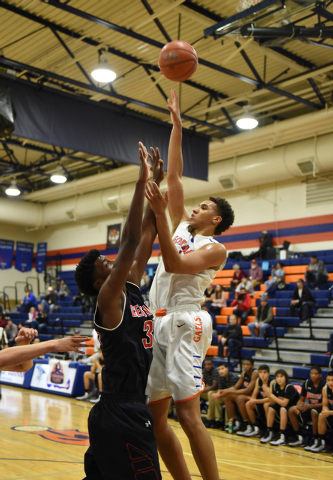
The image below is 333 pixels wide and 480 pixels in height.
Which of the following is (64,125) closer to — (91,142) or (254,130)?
(91,142)

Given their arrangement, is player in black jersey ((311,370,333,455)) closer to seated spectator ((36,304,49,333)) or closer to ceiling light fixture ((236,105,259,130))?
ceiling light fixture ((236,105,259,130))

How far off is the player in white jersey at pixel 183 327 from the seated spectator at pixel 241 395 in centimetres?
556

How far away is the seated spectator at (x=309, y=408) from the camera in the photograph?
7730 mm

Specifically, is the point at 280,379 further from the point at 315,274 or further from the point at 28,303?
the point at 28,303

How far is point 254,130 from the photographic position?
13914mm

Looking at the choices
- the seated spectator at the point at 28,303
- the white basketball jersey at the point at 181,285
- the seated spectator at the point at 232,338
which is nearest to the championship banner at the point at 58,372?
the seated spectator at the point at 232,338

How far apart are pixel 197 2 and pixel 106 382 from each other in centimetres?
827

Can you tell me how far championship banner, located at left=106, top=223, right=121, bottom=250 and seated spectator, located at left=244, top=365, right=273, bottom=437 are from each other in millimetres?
12284

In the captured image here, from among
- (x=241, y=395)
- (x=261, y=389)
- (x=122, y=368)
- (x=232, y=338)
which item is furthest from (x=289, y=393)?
(x=122, y=368)

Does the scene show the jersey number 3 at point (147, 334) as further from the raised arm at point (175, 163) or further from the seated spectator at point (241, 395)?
the seated spectator at point (241, 395)

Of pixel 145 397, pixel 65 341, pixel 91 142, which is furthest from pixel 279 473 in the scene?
pixel 91 142

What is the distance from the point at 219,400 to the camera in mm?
9156

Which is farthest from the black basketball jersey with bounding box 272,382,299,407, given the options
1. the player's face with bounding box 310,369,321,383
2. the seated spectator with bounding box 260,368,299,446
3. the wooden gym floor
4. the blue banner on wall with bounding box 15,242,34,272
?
the blue banner on wall with bounding box 15,242,34,272

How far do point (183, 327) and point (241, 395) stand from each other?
227 inches
